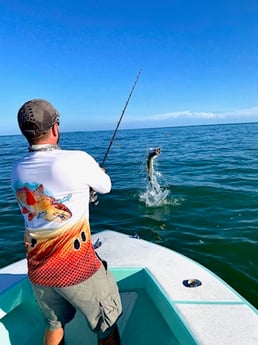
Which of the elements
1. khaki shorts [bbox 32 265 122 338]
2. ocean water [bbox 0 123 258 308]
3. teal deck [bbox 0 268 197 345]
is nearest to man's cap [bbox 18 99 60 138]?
khaki shorts [bbox 32 265 122 338]

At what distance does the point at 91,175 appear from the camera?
2.06m

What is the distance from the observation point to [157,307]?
298cm

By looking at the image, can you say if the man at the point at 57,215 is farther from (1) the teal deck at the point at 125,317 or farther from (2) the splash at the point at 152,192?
(2) the splash at the point at 152,192

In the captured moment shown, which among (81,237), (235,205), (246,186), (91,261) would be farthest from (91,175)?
(246,186)

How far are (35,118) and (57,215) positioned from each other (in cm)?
65

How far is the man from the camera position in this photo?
1987 millimetres

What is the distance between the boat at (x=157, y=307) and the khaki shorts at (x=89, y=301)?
1.96ft

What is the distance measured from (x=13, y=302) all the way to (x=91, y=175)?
1795 mm

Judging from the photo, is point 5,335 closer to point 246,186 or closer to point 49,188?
point 49,188

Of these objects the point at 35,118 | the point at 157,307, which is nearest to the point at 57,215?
the point at 35,118

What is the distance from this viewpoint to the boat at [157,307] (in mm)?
2350

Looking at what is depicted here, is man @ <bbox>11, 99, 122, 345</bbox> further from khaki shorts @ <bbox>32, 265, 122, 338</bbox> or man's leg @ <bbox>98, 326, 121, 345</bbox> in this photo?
man's leg @ <bbox>98, 326, 121, 345</bbox>

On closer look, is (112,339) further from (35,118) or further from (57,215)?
(35,118)

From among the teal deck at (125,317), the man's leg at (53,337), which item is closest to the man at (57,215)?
the man's leg at (53,337)
